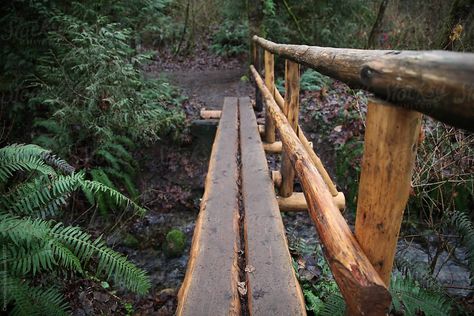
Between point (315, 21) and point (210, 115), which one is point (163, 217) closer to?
point (210, 115)

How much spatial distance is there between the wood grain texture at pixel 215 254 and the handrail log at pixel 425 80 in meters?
1.21

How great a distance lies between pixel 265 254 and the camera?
6.33 ft

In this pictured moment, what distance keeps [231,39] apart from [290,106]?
8.65m

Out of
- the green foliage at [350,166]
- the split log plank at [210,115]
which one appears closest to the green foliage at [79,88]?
the split log plank at [210,115]

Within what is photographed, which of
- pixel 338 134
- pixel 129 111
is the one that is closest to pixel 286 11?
pixel 338 134

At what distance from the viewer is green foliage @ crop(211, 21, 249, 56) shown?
10852mm

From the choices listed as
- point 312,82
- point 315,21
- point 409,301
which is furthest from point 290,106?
point 315,21

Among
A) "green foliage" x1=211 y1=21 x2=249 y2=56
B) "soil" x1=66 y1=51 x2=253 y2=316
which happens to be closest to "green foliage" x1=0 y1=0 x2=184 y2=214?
"soil" x1=66 y1=51 x2=253 y2=316

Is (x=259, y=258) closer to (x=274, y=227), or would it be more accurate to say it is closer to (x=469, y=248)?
(x=274, y=227)

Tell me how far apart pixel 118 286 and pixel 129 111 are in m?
2.68

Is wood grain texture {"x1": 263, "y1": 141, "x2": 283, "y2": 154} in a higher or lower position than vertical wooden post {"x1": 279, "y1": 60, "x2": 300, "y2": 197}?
lower

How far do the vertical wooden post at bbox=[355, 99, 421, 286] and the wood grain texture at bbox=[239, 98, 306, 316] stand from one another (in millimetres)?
546

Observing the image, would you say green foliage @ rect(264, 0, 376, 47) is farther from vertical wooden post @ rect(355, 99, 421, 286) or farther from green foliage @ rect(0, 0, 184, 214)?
vertical wooden post @ rect(355, 99, 421, 286)

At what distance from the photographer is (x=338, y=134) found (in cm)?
561
